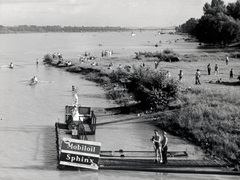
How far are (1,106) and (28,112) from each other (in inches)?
175

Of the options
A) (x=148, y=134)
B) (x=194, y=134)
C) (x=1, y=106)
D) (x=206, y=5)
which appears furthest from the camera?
(x=206, y=5)

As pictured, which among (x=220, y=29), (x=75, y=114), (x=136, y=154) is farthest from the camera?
(x=220, y=29)

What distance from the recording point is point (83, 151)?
19.6 m

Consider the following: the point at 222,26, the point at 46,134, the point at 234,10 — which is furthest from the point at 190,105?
the point at 234,10

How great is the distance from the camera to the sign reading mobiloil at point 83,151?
64.0 feet

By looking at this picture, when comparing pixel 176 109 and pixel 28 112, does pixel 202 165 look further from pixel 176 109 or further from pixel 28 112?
pixel 28 112

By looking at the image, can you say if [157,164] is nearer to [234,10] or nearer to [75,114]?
[75,114]

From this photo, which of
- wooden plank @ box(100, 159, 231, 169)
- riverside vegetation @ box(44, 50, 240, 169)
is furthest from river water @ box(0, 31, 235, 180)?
riverside vegetation @ box(44, 50, 240, 169)

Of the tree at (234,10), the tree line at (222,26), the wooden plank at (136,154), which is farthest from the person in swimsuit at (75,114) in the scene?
the tree at (234,10)

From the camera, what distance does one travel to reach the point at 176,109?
3170 cm

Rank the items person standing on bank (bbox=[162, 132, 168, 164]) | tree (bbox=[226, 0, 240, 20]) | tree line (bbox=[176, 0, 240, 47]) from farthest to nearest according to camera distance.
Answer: tree (bbox=[226, 0, 240, 20]), tree line (bbox=[176, 0, 240, 47]), person standing on bank (bbox=[162, 132, 168, 164])

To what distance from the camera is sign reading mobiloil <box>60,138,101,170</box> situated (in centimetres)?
1952

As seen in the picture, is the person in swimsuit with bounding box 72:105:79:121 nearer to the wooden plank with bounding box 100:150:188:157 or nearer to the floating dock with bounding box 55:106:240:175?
the floating dock with bounding box 55:106:240:175

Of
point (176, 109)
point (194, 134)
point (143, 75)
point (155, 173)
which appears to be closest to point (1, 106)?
point (143, 75)
